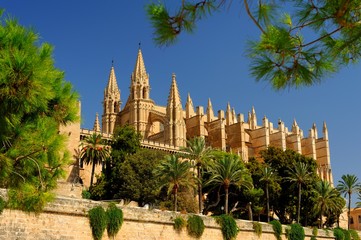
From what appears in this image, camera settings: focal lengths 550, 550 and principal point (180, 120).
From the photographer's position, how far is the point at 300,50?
7293 millimetres

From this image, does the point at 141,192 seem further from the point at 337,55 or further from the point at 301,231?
the point at 337,55

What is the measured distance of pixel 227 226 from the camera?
28.0 m

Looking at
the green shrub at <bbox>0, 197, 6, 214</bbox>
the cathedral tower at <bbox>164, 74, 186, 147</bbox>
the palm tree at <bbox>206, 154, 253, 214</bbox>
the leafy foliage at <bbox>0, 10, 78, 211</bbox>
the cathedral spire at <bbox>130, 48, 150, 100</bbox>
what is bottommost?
the green shrub at <bbox>0, 197, 6, 214</bbox>

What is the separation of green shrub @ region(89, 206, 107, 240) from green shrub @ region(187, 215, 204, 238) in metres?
5.21

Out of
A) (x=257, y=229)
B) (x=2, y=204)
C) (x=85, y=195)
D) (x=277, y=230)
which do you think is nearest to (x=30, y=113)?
(x=2, y=204)

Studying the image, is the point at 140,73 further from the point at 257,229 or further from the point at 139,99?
the point at 257,229

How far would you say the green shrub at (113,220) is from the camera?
2258cm

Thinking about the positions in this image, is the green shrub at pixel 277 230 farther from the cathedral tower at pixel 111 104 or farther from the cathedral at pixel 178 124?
the cathedral tower at pixel 111 104

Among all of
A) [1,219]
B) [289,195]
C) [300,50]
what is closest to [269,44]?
[300,50]

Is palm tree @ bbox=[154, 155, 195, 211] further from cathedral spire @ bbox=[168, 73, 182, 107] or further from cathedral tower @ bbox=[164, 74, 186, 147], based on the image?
cathedral spire @ bbox=[168, 73, 182, 107]

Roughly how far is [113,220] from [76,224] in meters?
1.67

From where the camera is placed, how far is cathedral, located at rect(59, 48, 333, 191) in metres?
63.7

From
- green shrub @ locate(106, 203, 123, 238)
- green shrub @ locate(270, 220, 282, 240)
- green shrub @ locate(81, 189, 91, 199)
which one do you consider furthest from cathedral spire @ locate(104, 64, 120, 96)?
green shrub @ locate(106, 203, 123, 238)

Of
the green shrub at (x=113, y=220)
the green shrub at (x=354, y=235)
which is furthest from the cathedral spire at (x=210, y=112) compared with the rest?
the green shrub at (x=113, y=220)
